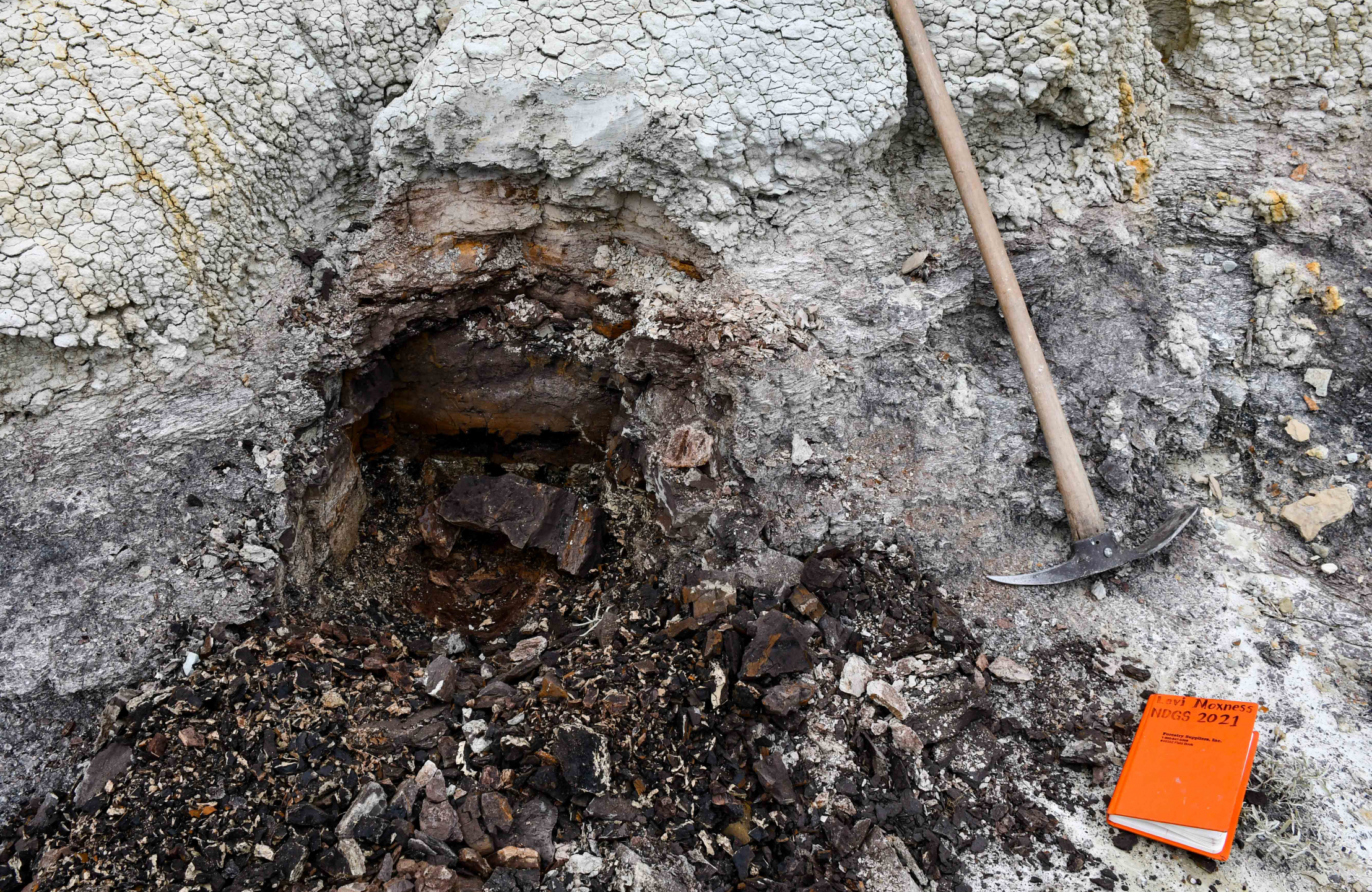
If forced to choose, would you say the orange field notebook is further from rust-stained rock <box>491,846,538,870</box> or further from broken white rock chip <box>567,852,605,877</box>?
rust-stained rock <box>491,846,538,870</box>

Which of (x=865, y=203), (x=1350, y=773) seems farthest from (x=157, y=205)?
(x=1350, y=773)

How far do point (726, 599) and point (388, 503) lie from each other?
5.17 ft

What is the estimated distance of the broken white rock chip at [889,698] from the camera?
7.60ft

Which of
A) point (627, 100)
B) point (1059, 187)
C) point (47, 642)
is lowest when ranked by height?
point (47, 642)

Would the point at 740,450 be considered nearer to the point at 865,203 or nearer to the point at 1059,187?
the point at 865,203

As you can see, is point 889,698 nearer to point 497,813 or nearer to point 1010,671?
point 1010,671

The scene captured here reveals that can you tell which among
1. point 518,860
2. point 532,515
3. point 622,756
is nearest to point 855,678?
point 622,756

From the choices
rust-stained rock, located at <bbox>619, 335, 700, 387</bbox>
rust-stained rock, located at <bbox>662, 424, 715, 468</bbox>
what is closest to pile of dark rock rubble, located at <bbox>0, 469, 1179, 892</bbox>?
rust-stained rock, located at <bbox>662, 424, 715, 468</bbox>

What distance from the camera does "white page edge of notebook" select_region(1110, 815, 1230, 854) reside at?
A: 6.40ft

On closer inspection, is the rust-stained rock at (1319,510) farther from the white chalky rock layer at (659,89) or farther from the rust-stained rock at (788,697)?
the white chalky rock layer at (659,89)

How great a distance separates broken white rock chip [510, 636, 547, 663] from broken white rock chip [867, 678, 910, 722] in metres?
1.09

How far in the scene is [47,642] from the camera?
2.37 metres

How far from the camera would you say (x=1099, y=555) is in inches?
101

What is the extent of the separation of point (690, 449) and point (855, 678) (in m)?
0.95
